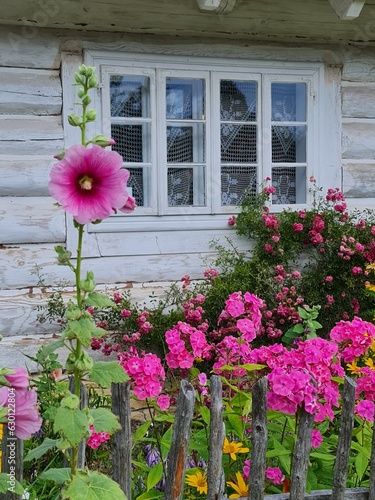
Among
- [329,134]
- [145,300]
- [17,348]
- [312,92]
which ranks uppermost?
[312,92]

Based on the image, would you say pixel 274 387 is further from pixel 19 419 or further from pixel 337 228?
pixel 337 228

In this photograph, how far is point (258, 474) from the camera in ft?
5.84

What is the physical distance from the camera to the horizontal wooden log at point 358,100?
4.80m

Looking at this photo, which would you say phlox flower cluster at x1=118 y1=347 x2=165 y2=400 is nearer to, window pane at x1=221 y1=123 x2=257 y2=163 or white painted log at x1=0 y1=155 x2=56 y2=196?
white painted log at x1=0 y1=155 x2=56 y2=196

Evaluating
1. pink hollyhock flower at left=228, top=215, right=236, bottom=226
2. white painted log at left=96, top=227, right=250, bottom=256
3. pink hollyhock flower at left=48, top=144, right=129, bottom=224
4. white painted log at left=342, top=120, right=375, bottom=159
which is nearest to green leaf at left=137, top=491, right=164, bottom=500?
pink hollyhock flower at left=48, top=144, right=129, bottom=224

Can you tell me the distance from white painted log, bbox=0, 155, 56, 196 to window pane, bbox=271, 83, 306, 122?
1.76 metres

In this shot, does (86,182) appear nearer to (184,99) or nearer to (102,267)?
(102,267)

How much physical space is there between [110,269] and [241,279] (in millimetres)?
916

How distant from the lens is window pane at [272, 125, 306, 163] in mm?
4789

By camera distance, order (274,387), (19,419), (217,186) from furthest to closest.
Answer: (217,186) < (274,387) < (19,419)

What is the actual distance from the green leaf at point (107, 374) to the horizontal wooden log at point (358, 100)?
405 cm

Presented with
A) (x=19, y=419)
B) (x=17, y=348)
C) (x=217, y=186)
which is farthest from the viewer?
(x=217, y=186)

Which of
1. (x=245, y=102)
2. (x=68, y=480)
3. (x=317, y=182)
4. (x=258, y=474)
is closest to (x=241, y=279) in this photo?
(x=317, y=182)

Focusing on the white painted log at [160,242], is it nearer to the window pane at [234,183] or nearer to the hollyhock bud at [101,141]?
the window pane at [234,183]
